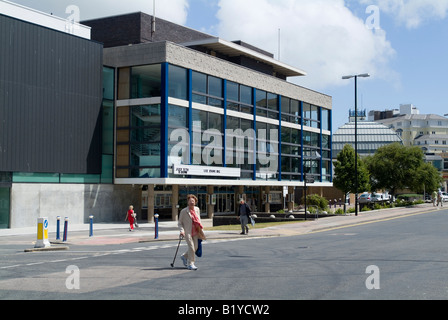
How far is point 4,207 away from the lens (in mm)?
31656

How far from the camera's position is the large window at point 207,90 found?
133 ft

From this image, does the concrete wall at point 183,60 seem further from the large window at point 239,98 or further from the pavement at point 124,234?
the pavement at point 124,234

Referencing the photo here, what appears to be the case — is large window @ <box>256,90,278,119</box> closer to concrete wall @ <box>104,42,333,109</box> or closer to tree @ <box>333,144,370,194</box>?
concrete wall @ <box>104,42,333,109</box>

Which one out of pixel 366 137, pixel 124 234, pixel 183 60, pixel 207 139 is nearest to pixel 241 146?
pixel 207 139

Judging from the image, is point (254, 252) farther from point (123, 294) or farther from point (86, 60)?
point (86, 60)

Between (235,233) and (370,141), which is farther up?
(370,141)

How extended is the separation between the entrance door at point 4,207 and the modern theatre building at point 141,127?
0.06 metres

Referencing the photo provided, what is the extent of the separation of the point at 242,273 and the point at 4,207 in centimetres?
2370

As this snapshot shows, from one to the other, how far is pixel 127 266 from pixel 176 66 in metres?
26.4

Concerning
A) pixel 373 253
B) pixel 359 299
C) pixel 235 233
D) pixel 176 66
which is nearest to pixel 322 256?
pixel 373 253

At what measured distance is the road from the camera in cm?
966

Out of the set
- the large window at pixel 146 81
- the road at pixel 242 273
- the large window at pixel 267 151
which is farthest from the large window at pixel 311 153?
the road at pixel 242 273

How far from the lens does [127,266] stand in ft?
45.6

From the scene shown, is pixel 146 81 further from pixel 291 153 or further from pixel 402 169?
pixel 402 169
